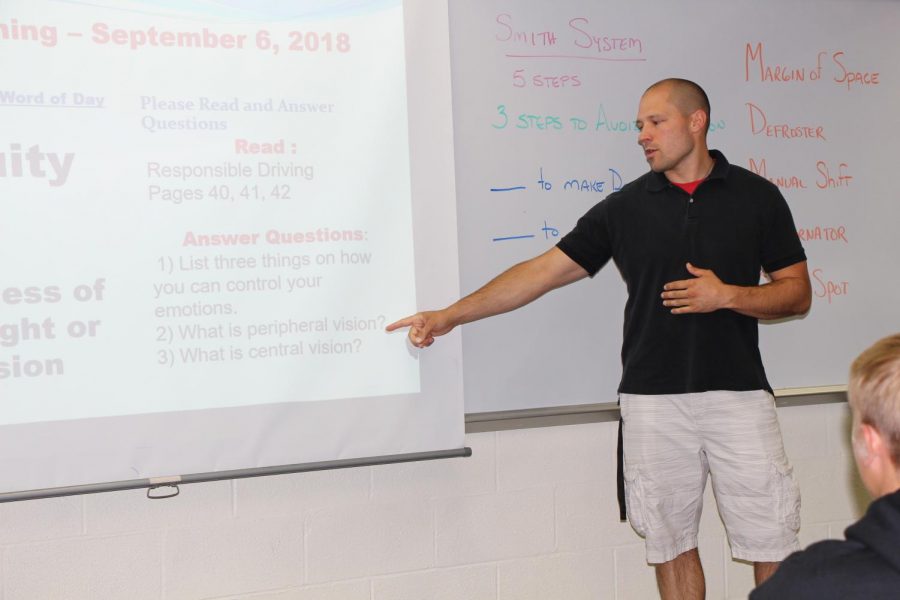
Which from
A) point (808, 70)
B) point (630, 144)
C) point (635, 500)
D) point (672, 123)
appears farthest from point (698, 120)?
point (635, 500)

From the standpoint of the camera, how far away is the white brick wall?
96.8 inches

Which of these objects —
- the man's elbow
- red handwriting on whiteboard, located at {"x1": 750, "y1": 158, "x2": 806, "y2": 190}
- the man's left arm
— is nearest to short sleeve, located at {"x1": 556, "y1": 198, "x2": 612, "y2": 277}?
the man's left arm

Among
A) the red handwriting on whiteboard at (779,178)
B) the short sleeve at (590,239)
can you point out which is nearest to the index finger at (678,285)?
the short sleeve at (590,239)

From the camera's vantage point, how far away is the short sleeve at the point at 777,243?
256 centimetres

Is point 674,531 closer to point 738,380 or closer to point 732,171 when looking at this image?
point 738,380

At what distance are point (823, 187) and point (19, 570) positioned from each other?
8.95ft

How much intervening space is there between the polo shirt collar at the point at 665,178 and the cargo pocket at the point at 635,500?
79 cm

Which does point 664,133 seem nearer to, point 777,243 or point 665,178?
point 665,178

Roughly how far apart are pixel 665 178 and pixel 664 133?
13 cm

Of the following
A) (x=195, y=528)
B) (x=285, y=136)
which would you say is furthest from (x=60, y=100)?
(x=195, y=528)

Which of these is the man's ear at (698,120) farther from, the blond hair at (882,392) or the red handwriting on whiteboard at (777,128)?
the blond hair at (882,392)

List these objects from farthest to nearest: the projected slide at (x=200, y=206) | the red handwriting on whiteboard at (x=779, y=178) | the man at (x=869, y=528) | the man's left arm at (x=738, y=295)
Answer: the red handwriting on whiteboard at (x=779, y=178), the man's left arm at (x=738, y=295), the projected slide at (x=200, y=206), the man at (x=869, y=528)

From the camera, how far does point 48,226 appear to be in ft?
7.47

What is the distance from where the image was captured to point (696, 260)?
251 centimetres
